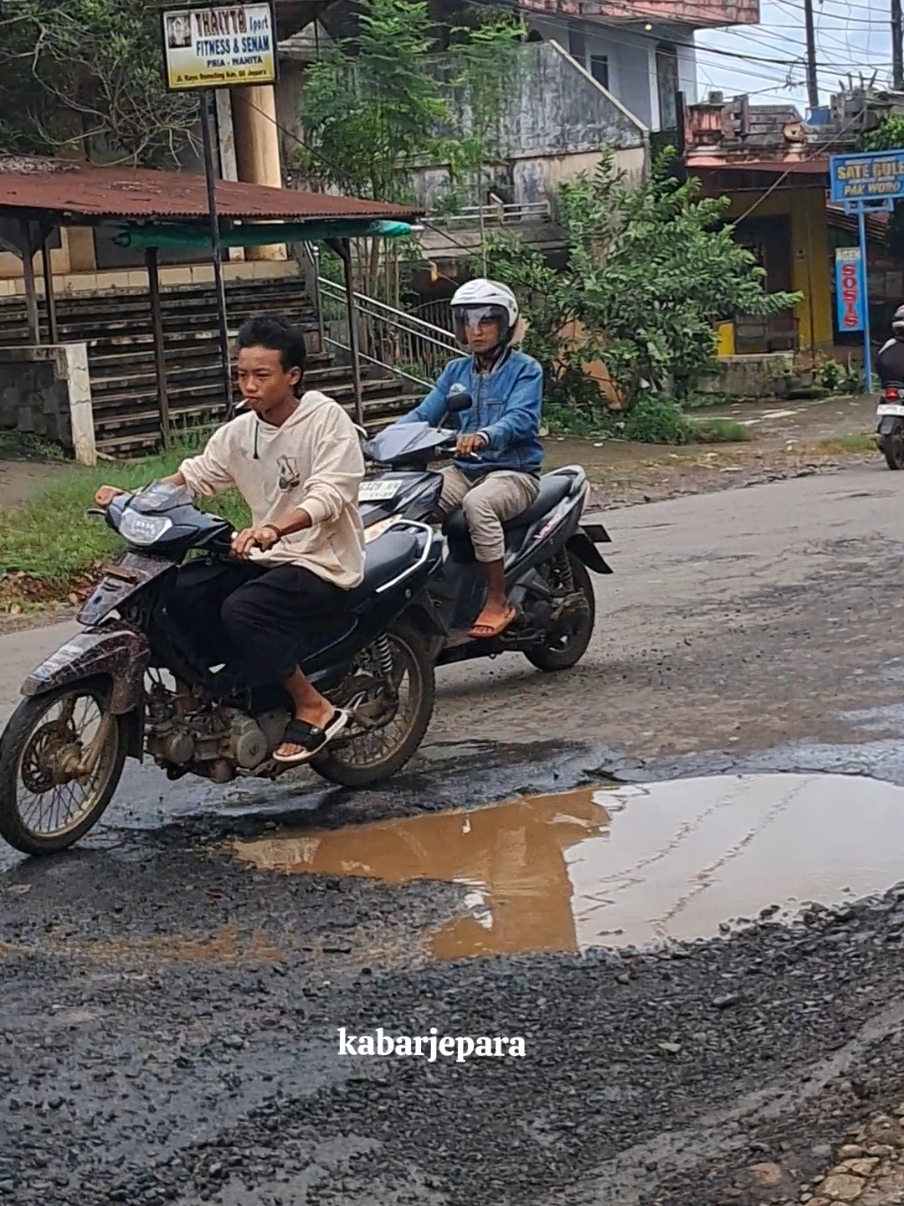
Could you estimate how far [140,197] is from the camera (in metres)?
19.2

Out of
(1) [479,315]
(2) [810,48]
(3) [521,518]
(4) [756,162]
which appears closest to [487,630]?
(3) [521,518]

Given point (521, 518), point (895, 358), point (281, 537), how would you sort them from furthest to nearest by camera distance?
point (895, 358) → point (521, 518) → point (281, 537)

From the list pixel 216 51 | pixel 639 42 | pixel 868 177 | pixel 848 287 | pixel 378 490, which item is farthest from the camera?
pixel 639 42

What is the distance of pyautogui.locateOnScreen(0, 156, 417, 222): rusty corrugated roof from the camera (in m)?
17.4

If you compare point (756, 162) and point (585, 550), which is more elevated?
point (756, 162)

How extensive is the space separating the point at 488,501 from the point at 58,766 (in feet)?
7.91

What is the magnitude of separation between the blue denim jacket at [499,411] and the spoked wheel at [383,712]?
4.01 ft

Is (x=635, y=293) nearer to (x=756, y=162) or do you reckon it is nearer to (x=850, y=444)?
(x=850, y=444)

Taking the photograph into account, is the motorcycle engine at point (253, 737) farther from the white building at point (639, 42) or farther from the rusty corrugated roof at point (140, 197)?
the white building at point (639, 42)

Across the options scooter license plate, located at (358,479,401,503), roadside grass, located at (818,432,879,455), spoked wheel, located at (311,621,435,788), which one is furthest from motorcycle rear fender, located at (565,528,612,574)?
roadside grass, located at (818,432,879,455)

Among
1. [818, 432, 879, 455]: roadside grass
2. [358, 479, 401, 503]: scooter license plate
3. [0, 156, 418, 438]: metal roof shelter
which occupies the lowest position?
[818, 432, 879, 455]: roadside grass

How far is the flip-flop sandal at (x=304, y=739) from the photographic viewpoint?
5.82m

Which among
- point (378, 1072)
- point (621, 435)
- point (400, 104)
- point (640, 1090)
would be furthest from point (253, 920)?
point (400, 104)

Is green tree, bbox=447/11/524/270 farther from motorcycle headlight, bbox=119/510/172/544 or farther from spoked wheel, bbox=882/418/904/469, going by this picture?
motorcycle headlight, bbox=119/510/172/544
